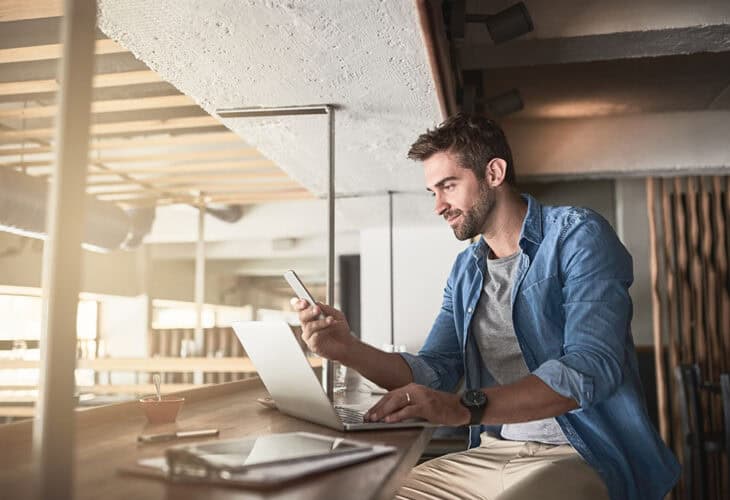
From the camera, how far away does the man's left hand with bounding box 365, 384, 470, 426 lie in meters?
1.46

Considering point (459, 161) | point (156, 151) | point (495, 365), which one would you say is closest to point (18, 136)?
point (156, 151)

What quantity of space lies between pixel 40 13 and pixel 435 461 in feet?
6.96

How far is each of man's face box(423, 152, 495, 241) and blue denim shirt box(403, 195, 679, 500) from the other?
153 millimetres

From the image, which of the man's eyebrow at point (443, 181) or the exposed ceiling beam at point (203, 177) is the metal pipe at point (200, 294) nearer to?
the exposed ceiling beam at point (203, 177)

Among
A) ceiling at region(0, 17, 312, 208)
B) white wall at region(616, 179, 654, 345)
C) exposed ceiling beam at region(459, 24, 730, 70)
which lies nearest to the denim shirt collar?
ceiling at region(0, 17, 312, 208)

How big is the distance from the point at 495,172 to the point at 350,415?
2.90 feet

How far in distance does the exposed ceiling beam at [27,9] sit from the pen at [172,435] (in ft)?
5.60

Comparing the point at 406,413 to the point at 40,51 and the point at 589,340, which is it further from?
the point at 40,51

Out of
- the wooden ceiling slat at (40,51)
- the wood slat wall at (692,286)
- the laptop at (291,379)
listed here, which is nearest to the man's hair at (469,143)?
the laptop at (291,379)

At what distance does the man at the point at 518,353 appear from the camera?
1.50 meters

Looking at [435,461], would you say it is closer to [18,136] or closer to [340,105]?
[340,105]

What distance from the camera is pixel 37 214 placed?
4.88 metres

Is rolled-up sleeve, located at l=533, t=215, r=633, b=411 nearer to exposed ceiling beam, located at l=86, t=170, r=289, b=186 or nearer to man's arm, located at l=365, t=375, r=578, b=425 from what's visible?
man's arm, located at l=365, t=375, r=578, b=425

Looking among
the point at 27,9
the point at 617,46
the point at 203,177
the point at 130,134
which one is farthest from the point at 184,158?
the point at 617,46
